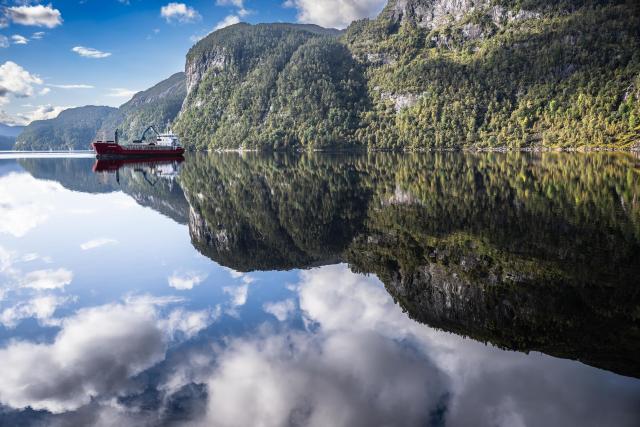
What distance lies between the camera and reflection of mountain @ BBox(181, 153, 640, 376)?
10.6m

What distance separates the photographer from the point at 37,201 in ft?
114

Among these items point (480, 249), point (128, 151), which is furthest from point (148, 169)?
point (480, 249)

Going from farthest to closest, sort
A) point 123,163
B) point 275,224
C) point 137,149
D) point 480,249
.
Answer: point 137,149
point 123,163
point 275,224
point 480,249

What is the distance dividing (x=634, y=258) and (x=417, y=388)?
11177 mm

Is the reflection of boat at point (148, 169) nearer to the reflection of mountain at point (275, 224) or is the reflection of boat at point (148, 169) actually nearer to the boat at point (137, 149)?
the boat at point (137, 149)

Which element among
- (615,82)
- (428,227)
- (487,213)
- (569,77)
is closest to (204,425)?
(428,227)

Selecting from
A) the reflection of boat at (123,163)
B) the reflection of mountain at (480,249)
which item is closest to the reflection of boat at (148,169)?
the reflection of boat at (123,163)

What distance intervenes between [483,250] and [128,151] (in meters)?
120

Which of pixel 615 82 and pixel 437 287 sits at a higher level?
pixel 615 82

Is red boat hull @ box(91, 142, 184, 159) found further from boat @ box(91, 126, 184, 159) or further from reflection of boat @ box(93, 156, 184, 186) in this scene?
reflection of boat @ box(93, 156, 184, 186)

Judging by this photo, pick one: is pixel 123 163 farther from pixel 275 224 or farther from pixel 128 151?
pixel 275 224

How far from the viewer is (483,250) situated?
17.0m

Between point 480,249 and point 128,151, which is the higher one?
point 128,151

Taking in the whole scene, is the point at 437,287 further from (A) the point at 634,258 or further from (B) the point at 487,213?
(B) the point at 487,213
